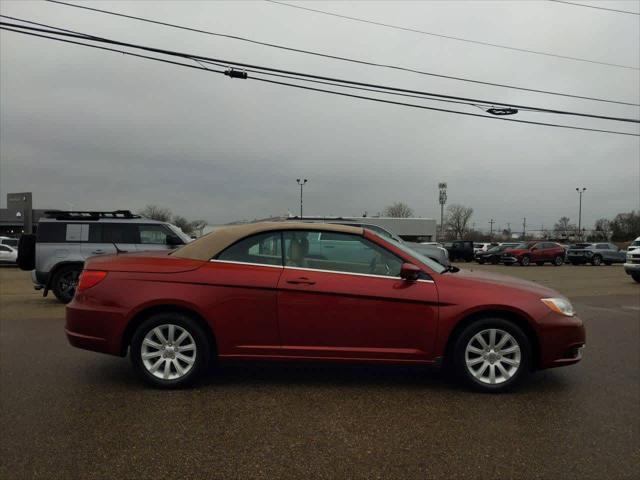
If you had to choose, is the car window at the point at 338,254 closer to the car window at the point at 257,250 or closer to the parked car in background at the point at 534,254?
the car window at the point at 257,250

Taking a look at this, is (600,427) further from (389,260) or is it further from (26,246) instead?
(26,246)

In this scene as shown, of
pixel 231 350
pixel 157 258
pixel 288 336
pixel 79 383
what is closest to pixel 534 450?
pixel 288 336

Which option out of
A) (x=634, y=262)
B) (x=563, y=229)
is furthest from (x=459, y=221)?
(x=634, y=262)

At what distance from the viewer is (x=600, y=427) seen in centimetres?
367

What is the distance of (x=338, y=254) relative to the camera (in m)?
4.57

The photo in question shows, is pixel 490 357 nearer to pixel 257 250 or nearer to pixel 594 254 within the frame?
pixel 257 250

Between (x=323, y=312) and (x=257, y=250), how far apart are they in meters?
0.87

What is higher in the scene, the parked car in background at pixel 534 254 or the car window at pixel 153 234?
the car window at pixel 153 234

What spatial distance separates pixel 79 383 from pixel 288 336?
2.12 meters

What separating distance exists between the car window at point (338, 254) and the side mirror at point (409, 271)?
12 cm

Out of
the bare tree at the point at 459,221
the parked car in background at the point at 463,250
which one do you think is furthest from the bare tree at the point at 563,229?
the parked car in background at the point at 463,250

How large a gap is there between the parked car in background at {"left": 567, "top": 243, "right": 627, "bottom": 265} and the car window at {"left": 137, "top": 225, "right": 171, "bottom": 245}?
3013 cm

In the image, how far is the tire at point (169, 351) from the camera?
4.32m

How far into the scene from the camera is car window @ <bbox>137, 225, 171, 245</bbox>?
10.4m
